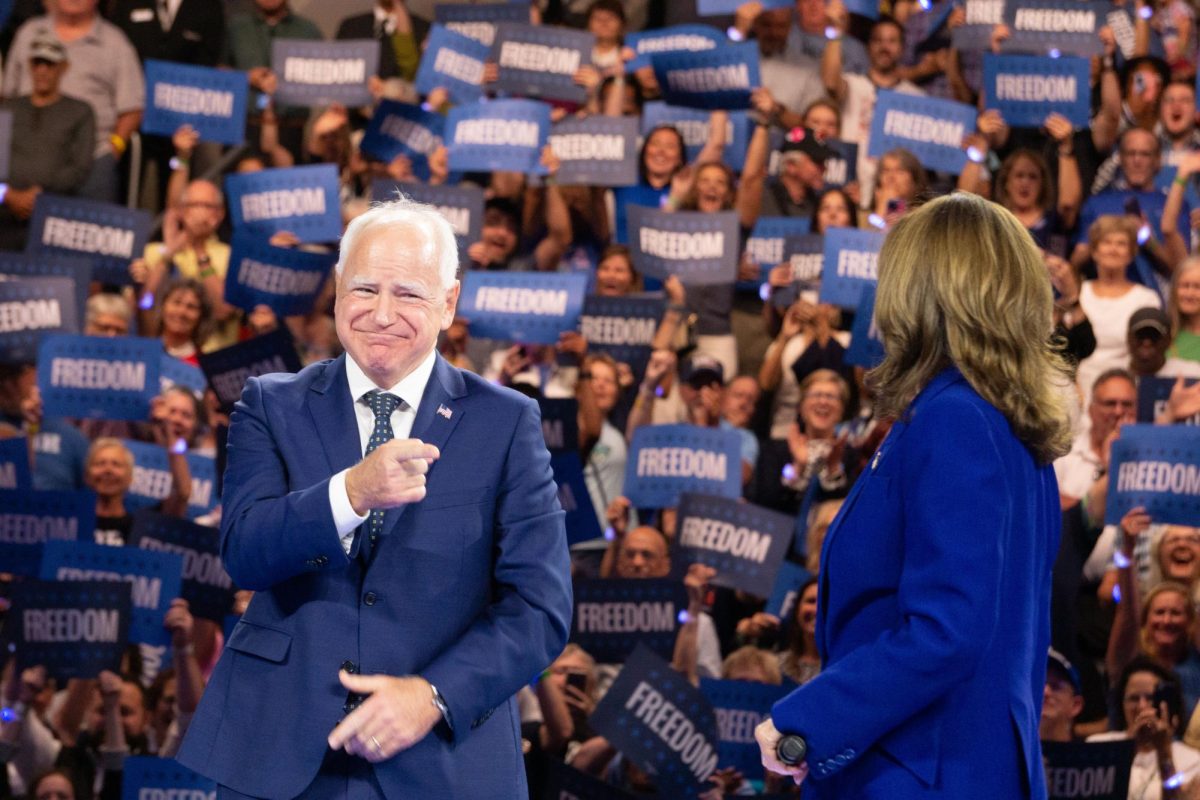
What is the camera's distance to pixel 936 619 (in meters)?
1.81

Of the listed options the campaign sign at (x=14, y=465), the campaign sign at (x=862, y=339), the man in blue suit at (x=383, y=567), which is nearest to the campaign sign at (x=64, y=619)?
the campaign sign at (x=14, y=465)

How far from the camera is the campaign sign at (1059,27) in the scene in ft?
21.8

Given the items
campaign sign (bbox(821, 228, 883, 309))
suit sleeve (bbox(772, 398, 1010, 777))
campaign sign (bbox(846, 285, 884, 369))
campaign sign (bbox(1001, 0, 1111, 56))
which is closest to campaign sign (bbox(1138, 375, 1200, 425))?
campaign sign (bbox(846, 285, 884, 369))

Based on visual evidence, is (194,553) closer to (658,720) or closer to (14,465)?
(14,465)

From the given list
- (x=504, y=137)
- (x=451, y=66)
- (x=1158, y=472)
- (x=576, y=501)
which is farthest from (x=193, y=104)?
(x=1158, y=472)

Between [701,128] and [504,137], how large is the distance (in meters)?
0.85

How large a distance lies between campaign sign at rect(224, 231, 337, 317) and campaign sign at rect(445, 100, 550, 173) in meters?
0.96

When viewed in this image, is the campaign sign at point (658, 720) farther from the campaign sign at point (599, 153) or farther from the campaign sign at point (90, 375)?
the campaign sign at point (599, 153)

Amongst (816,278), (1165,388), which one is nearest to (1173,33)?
(816,278)

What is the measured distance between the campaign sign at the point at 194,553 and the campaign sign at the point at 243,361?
448 mm

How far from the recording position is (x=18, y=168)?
682cm

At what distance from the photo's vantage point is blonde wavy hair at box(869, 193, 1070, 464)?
189 centimetres

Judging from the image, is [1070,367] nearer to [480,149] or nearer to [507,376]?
[507,376]

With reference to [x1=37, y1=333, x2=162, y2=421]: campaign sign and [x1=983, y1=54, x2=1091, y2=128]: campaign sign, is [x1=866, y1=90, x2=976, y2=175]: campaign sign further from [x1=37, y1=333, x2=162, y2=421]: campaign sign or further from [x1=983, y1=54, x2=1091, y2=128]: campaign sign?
[x1=37, y1=333, x2=162, y2=421]: campaign sign
